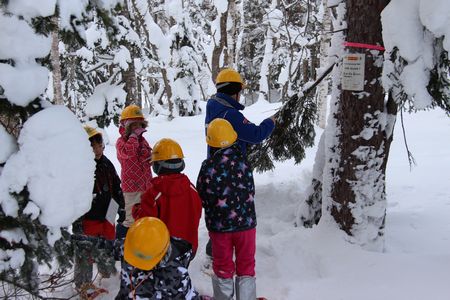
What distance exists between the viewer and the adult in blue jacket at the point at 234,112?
3783 millimetres

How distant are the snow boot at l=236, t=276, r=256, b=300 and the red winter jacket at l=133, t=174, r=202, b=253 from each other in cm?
63

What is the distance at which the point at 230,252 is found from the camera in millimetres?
3512

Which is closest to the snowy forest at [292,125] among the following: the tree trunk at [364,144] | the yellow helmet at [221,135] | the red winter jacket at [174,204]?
the tree trunk at [364,144]

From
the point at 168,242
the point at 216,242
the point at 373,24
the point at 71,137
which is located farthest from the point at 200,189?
the point at 373,24

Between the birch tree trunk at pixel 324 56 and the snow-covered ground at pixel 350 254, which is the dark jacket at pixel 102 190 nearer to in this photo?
the snow-covered ground at pixel 350 254

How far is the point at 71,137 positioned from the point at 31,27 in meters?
0.58

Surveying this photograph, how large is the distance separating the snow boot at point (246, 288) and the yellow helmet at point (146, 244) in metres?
1.14

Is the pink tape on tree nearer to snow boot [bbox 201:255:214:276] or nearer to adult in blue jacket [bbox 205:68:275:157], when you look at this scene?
adult in blue jacket [bbox 205:68:275:157]

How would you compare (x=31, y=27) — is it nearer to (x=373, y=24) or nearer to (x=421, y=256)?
(x=373, y=24)

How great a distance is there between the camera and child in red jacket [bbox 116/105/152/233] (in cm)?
466

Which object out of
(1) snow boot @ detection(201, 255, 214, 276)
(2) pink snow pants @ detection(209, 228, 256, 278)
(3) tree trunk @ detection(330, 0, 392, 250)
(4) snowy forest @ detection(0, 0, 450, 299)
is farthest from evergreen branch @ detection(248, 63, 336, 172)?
(2) pink snow pants @ detection(209, 228, 256, 278)

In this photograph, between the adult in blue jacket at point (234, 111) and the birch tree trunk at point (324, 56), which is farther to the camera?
the birch tree trunk at point (324, 56)

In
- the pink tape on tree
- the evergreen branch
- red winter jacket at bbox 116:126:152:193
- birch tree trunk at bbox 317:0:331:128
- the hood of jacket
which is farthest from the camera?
birch tree trunk at bbox 317:0:331:128

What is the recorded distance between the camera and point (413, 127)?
11945 millimetres
